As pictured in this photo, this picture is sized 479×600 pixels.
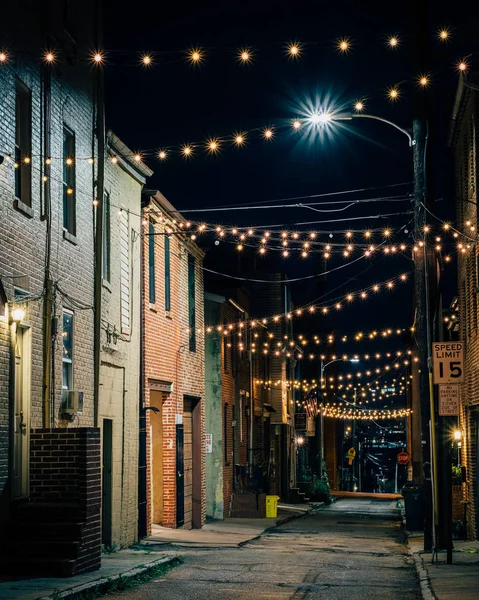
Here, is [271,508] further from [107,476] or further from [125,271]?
[125,271]

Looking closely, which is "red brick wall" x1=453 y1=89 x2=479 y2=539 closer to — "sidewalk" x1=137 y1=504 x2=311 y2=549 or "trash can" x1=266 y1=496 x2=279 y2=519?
"sidewalk" x1=137 y1=504 x2=311 y2=549

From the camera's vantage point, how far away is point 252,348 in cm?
3700

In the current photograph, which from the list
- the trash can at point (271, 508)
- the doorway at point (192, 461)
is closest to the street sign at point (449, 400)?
the doorway at point (192, 461)

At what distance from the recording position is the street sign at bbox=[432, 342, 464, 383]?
1647cm

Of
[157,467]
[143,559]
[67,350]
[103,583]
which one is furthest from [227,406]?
[103,583]

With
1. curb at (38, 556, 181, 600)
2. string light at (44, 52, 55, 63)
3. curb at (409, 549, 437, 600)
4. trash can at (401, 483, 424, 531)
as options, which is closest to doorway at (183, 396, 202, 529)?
trash can at (401, 483, 424, 531)

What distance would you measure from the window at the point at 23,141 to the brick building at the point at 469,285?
28.0ft

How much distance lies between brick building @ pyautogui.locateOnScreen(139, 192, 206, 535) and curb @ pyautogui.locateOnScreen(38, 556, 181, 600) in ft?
16.6

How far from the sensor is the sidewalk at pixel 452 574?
39.7 ft

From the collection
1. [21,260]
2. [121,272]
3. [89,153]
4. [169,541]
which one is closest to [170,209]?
[121,272]

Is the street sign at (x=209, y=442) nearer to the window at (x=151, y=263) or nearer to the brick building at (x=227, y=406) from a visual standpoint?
the brick building at (x=227, y=406)

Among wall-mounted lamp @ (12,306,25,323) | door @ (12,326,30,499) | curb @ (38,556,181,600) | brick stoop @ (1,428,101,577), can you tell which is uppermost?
wall-mounted lamp @ (12,306,25,323)

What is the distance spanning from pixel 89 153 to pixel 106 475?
6.11m

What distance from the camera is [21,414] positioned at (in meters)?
13.7
